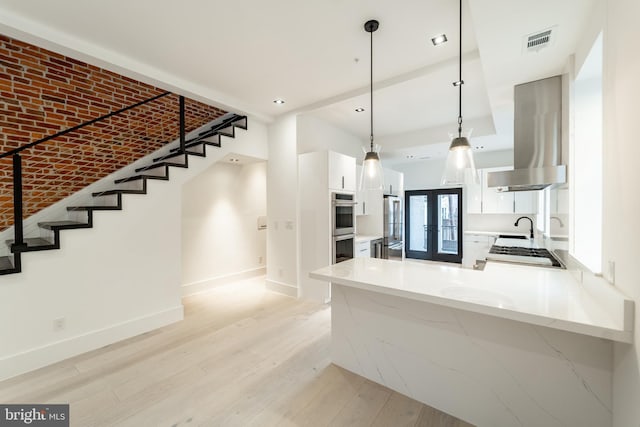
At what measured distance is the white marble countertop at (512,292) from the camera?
4.08 ft

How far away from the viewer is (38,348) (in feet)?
7.87

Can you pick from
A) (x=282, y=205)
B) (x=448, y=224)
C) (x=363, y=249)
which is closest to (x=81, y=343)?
(x=282, y=205)

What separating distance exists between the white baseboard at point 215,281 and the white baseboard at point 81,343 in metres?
1.02

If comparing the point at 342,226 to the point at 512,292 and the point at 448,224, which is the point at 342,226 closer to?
the point at 512,292

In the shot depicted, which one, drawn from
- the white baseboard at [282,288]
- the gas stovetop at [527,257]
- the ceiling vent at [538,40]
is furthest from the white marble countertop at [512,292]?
the white baseboard at [282,288]

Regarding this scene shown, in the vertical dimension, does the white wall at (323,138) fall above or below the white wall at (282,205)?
above

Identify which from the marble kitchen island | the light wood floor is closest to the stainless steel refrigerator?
the light wood floor

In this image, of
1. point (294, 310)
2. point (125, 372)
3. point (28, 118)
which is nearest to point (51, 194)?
point (28, 118)

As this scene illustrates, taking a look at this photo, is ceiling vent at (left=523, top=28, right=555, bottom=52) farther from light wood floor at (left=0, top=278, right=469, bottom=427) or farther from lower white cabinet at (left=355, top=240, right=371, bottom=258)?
lower white cabinet at (left=355, top=240, right=371, bottom=258)

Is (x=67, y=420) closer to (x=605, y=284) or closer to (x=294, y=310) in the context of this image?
(x=294, y=310)

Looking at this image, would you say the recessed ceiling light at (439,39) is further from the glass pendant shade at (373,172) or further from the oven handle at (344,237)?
the oven handle at (344,237)

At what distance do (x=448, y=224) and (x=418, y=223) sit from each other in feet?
2.51

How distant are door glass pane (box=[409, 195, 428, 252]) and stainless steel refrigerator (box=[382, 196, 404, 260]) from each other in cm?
113

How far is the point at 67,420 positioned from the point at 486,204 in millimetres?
7055
